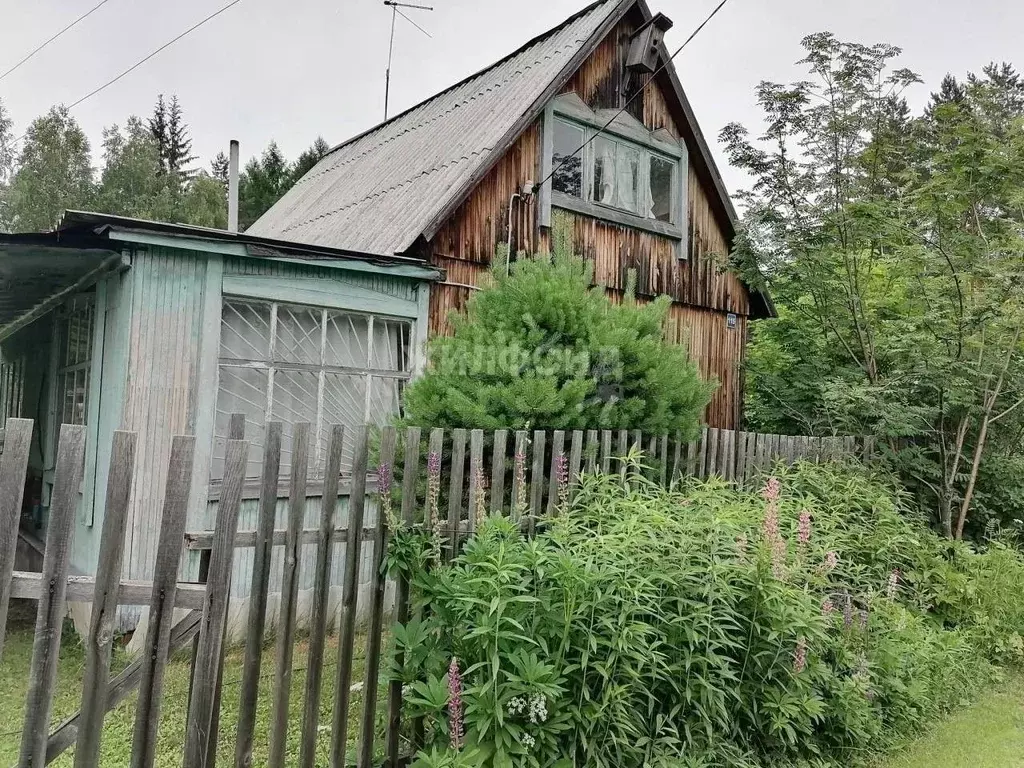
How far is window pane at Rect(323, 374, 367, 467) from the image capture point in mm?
6375

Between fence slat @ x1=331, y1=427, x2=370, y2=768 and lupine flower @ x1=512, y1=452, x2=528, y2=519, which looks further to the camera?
lupine flower @ x1=512, y1=452, x2=528, y2=519

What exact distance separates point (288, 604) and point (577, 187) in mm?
7221

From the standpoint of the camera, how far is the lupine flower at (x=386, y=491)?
306 cm

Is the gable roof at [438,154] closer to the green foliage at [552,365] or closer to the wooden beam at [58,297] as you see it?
the wooden beam at [58,297]

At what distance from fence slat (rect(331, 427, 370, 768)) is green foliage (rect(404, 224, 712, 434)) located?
3.50 feet

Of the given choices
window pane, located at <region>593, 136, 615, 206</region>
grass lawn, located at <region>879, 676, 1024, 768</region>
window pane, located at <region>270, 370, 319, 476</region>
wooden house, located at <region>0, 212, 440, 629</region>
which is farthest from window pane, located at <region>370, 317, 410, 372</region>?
grass lawn, located at <region>879, 676, 1024, 768</region>

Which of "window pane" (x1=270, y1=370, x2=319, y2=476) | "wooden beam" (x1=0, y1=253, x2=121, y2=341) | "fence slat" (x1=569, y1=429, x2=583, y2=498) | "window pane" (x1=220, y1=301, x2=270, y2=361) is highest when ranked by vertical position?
"wooden beam" (x1=0, y1=253, x2=121, y2=341)

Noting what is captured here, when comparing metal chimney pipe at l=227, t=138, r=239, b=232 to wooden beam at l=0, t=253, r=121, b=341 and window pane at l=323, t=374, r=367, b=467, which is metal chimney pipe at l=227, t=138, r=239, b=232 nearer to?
wooden beam at l=0, t=253, r=121, b=341

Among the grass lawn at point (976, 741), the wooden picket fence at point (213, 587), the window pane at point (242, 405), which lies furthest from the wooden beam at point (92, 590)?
the grass lawn at point (976, 741)

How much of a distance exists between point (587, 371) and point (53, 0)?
17.9 meters

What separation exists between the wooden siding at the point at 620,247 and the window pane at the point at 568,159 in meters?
0.36

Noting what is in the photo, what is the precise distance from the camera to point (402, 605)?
3203 mm

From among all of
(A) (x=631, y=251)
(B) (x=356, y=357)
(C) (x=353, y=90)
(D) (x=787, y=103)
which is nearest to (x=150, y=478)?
(B) (x=356, y=357)

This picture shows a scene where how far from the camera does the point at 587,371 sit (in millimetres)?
4402
